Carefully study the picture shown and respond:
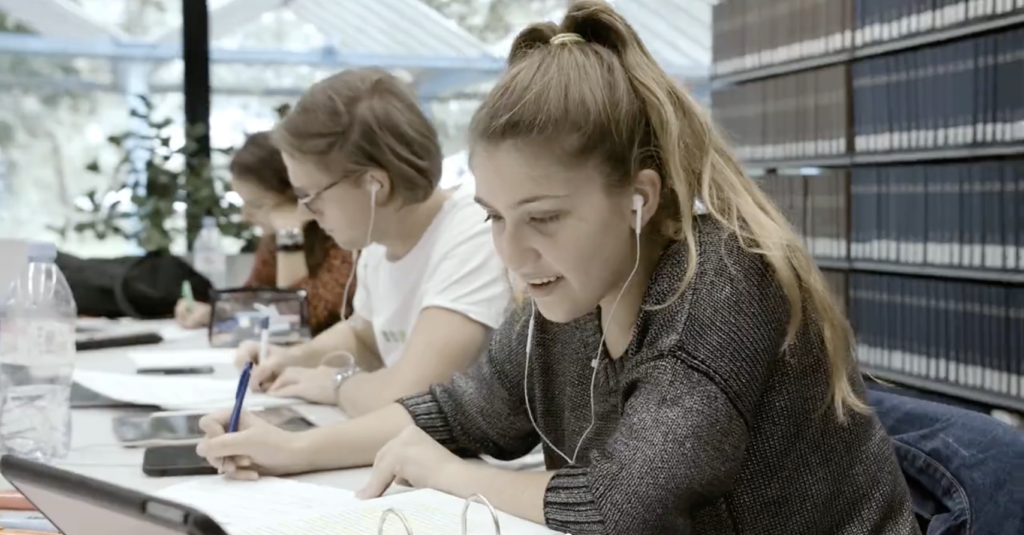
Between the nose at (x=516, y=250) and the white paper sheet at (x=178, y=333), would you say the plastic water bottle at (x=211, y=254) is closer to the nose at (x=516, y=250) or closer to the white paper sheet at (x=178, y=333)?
the white paper sheet at (x=178, y=333)

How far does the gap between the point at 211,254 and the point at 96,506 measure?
11.0 ft

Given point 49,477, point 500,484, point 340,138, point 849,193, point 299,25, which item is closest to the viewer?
point 49,477

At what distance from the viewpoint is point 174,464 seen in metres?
1.38

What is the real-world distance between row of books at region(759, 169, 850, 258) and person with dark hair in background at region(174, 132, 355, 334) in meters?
1.40

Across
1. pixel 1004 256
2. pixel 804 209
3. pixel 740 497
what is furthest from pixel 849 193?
pixel 740 497

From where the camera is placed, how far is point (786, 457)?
1.08m

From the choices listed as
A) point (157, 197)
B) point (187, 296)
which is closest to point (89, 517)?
point (187, 296)

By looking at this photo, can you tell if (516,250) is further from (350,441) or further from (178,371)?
(178,371)

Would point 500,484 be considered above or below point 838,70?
below

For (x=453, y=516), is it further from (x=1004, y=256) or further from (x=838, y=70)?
(x=838, y=70)

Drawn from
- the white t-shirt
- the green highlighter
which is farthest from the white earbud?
the green highlighter

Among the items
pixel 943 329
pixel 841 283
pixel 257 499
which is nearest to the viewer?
pixel 257 499

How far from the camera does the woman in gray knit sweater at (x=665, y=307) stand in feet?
3.32

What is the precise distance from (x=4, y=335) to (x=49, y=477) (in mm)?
1086
